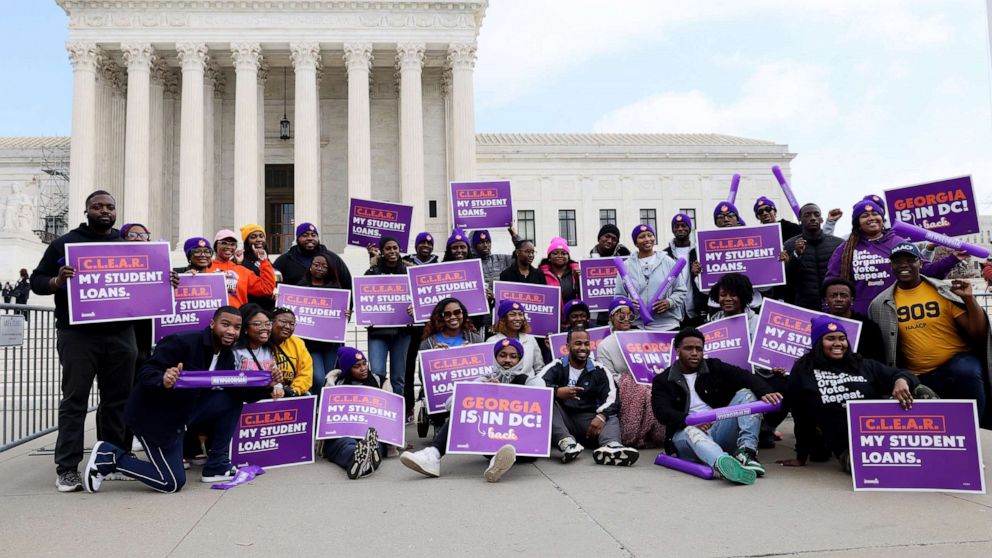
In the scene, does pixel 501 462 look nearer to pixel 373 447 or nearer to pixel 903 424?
pixel 373 447

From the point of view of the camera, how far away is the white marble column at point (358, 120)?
3131 cm

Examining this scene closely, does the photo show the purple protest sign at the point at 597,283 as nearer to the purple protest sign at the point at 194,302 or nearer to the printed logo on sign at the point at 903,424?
the printed logo on sign at the point at 903,424

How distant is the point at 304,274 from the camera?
8.73 m

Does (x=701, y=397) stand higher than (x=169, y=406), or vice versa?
(x=169, y=406)

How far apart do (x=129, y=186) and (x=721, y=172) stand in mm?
33668

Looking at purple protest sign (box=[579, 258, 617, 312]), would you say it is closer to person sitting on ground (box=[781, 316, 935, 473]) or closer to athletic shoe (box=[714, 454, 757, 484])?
person sitting on ground (box=[781, 316, 935, 473])

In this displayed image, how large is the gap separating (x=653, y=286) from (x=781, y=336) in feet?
6.56

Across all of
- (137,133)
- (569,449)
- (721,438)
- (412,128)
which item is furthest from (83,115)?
(721,438)

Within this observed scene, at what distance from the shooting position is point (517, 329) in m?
7.65

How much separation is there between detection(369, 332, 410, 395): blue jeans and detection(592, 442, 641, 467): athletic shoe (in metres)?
3.01

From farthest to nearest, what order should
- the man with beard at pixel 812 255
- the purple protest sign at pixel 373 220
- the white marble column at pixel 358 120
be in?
the white marble column at pixel 358 120 < the purple protest sign at pixel 373 220 < the man with beard at pixel 812 255

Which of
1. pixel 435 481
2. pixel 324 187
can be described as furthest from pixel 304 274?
pixel 324 187

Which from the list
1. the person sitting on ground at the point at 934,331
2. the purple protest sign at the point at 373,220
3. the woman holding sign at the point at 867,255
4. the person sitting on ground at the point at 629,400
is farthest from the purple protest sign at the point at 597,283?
the person sitting on ground at the point at 934,331

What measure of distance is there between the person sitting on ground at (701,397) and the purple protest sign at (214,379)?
11.4 feet
